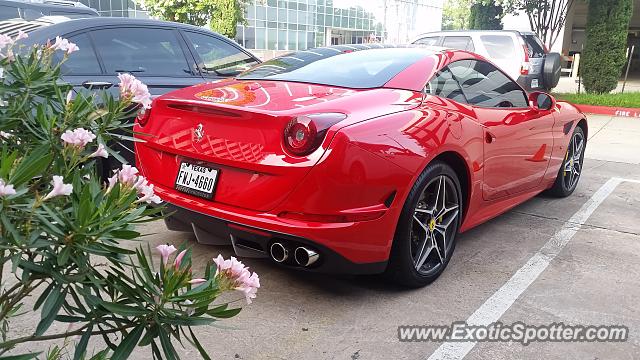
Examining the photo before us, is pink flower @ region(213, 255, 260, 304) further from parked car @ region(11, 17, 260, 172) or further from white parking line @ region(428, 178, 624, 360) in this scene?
parked car @ region(11, 17, 260, 172)

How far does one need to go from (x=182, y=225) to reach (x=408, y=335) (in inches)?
55.9

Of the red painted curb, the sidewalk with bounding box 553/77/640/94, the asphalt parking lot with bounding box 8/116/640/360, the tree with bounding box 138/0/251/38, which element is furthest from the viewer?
the sidewalk with bounding box 553/77/640/94

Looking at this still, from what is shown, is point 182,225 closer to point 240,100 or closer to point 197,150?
point 197,150

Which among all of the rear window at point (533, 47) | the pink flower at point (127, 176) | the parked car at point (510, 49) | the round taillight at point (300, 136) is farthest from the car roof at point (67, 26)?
the rear window at point (533, 47)

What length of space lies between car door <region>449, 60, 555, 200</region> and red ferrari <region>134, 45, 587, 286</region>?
0.02 m

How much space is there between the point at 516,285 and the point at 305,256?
141cm

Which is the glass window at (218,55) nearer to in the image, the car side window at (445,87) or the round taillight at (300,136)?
the car side window at (445,87)

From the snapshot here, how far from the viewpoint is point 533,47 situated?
41.5 ft

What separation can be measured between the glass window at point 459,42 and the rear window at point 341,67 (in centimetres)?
892

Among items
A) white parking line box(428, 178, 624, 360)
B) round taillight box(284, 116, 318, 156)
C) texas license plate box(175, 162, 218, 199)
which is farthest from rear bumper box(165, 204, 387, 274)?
white parking line box(428, 178, 624, 360)

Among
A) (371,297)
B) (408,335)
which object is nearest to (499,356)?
(408,335)

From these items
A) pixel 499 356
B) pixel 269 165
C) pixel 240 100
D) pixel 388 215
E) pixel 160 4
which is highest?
pixel 160 4

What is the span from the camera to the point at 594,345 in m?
2.71

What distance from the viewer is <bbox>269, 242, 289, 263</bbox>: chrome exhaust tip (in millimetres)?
2777
